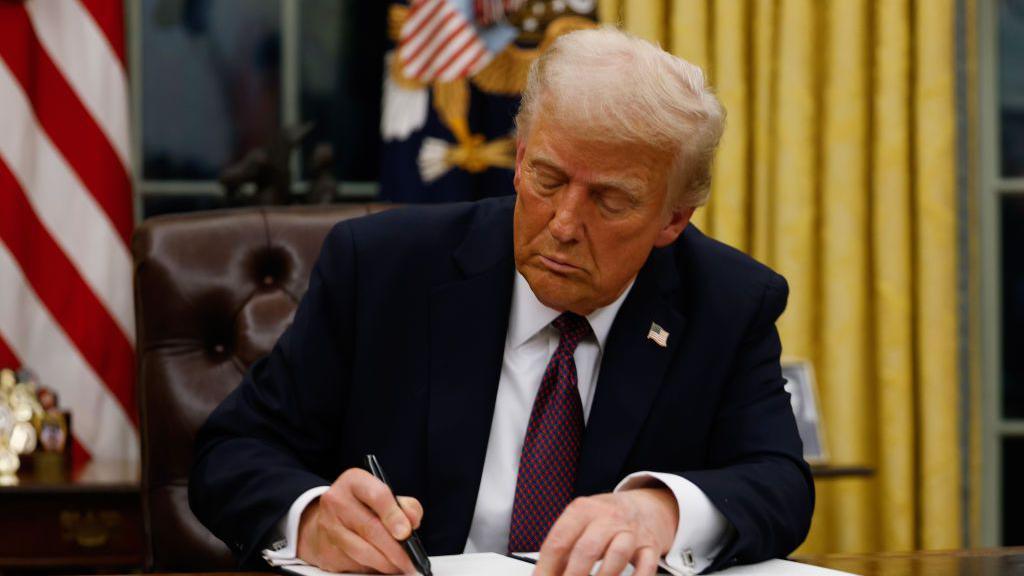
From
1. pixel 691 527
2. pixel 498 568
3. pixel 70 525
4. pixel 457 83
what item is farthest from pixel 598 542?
pixel 457 83

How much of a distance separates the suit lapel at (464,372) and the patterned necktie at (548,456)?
0.07m

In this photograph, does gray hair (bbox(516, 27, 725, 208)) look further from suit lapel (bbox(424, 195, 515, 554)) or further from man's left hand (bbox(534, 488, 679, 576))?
man's left hand (bbox(534, 488, 679, 576))

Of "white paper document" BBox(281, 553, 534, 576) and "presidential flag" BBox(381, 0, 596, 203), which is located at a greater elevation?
"presidential flag" BBox(381, 0, 596, 203)

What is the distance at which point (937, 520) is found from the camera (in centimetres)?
360

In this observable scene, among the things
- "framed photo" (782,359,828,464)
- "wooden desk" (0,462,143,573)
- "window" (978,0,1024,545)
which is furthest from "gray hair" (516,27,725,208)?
"window" (978,0,1024,545)

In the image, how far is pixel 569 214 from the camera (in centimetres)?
179

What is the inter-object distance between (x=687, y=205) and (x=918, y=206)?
6.10 feet

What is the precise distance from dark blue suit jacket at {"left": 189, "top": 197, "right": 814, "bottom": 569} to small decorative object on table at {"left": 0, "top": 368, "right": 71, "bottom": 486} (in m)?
1.25

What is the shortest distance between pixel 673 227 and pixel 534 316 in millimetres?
240

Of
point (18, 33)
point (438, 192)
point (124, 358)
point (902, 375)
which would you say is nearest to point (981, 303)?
point (902, 375)

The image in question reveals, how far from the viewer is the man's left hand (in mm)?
1430

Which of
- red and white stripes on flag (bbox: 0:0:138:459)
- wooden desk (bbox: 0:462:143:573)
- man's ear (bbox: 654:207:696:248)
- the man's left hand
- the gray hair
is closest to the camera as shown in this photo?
the man's left hand

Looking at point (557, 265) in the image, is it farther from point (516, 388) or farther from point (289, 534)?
point (289, 534)

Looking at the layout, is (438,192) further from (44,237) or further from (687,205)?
(687,205)
